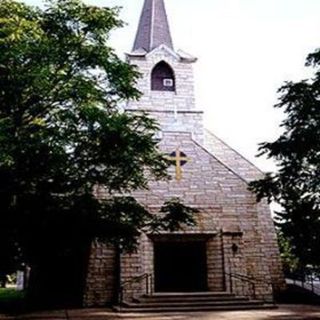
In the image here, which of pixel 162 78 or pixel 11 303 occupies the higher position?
pixel 162 78

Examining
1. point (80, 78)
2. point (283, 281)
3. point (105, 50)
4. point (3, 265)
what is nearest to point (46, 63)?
point (80, 78)

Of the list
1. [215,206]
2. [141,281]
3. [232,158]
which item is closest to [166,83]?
[232,158]

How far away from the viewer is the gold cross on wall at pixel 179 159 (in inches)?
605

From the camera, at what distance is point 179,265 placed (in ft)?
49.4

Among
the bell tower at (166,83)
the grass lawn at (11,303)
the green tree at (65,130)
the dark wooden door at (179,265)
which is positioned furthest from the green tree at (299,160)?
the bell tower at (166,83)

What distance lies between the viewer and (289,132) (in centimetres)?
944

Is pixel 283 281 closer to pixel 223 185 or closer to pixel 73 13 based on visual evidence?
pixel 223 185

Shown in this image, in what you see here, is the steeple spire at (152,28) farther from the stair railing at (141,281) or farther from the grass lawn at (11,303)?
the grass lawn at (11,303)

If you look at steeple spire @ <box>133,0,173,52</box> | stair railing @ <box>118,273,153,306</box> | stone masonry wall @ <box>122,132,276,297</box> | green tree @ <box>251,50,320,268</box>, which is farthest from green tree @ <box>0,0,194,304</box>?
steeple spire @ <box>133,0,173,52</box>

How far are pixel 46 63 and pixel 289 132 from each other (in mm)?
5167

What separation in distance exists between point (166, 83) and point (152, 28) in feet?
11.8

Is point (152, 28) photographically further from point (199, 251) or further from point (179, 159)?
point (199, 251)

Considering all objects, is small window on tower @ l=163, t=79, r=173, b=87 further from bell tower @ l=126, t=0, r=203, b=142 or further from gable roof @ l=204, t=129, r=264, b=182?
gable roof @ l=204, t=129, r=264, b=182

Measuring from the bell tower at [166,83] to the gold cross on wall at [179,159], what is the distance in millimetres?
2817
